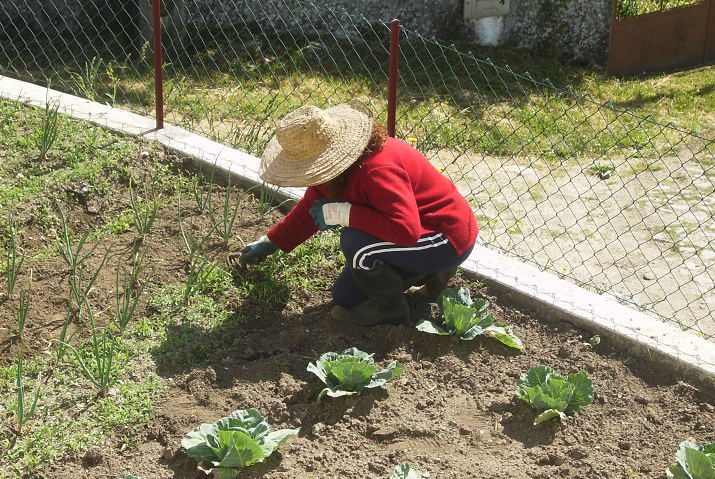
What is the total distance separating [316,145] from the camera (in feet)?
9.05

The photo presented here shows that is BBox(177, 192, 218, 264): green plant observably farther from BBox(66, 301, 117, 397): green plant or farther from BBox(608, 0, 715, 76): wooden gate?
BBox(608, 0, 715, 76): wooden gate

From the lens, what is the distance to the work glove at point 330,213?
2.85 meters

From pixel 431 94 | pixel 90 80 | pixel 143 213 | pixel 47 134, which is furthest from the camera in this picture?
pixel 431 94

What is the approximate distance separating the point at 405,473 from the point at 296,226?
130cm

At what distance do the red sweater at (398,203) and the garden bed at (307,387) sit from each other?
0.40 metres

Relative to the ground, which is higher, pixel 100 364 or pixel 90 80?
pixel 90 80

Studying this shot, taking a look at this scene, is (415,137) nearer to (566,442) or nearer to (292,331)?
(292,331)

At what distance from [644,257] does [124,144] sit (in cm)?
307

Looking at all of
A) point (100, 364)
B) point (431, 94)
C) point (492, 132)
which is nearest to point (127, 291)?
point (100, 364)

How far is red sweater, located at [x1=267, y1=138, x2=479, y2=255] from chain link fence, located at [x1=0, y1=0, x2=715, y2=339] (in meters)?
0.71

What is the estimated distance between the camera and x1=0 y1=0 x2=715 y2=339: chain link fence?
3.96m

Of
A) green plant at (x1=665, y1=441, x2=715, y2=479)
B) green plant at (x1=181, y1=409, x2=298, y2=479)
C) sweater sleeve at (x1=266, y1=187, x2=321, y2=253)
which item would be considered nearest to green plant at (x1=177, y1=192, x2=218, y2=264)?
sweater sleeve at (x1=266, y1=187, x2=321, y2=253)

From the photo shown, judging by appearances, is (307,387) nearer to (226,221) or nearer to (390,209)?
(390,209)

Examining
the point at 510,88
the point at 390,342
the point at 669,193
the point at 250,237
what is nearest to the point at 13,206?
the point at 250,237
